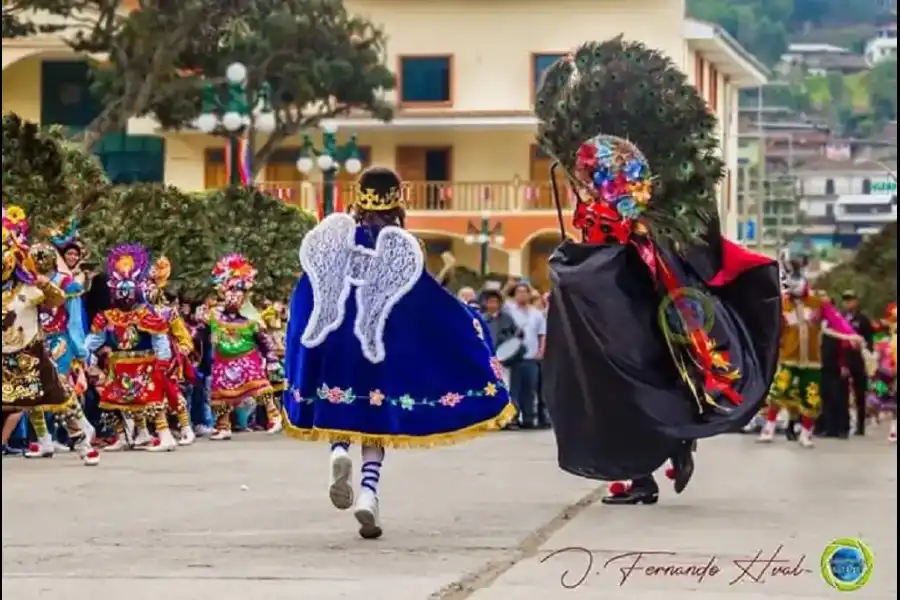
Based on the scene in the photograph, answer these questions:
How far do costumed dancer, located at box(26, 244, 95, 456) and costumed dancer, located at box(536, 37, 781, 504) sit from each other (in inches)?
200

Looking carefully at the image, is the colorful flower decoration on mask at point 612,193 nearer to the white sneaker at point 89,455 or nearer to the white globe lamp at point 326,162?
the white sneaker at point 89,455

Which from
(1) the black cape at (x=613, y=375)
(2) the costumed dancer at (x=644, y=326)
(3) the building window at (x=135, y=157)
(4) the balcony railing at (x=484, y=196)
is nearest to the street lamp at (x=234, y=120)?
(2) the costumed dancer at (x=644, y=326)

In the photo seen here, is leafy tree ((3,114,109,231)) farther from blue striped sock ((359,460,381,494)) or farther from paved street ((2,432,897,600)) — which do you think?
blue striped sock ((359,460,381,494))

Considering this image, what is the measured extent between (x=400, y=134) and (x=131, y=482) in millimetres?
39127

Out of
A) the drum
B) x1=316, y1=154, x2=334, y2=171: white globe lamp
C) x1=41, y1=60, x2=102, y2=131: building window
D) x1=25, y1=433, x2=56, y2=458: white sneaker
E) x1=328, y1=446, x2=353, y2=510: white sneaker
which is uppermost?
x1=41, y1=60, x2=102, y2=131: building window

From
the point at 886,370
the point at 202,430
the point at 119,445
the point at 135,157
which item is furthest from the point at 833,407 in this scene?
the point at 135,157

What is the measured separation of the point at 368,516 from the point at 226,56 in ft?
86.0

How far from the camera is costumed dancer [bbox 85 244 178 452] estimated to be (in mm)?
19391

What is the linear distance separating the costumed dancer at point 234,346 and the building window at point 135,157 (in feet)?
101

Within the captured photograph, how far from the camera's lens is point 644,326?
1359 cm

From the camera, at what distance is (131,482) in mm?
15789

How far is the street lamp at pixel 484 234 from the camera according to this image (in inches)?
1977

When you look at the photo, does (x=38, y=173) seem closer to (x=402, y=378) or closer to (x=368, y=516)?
(x=402, y=378)

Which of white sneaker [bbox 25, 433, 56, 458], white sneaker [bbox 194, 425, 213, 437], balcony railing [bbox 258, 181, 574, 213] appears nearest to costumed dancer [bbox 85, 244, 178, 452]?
white sneaker [bbox 25, 433, 56, 458]
